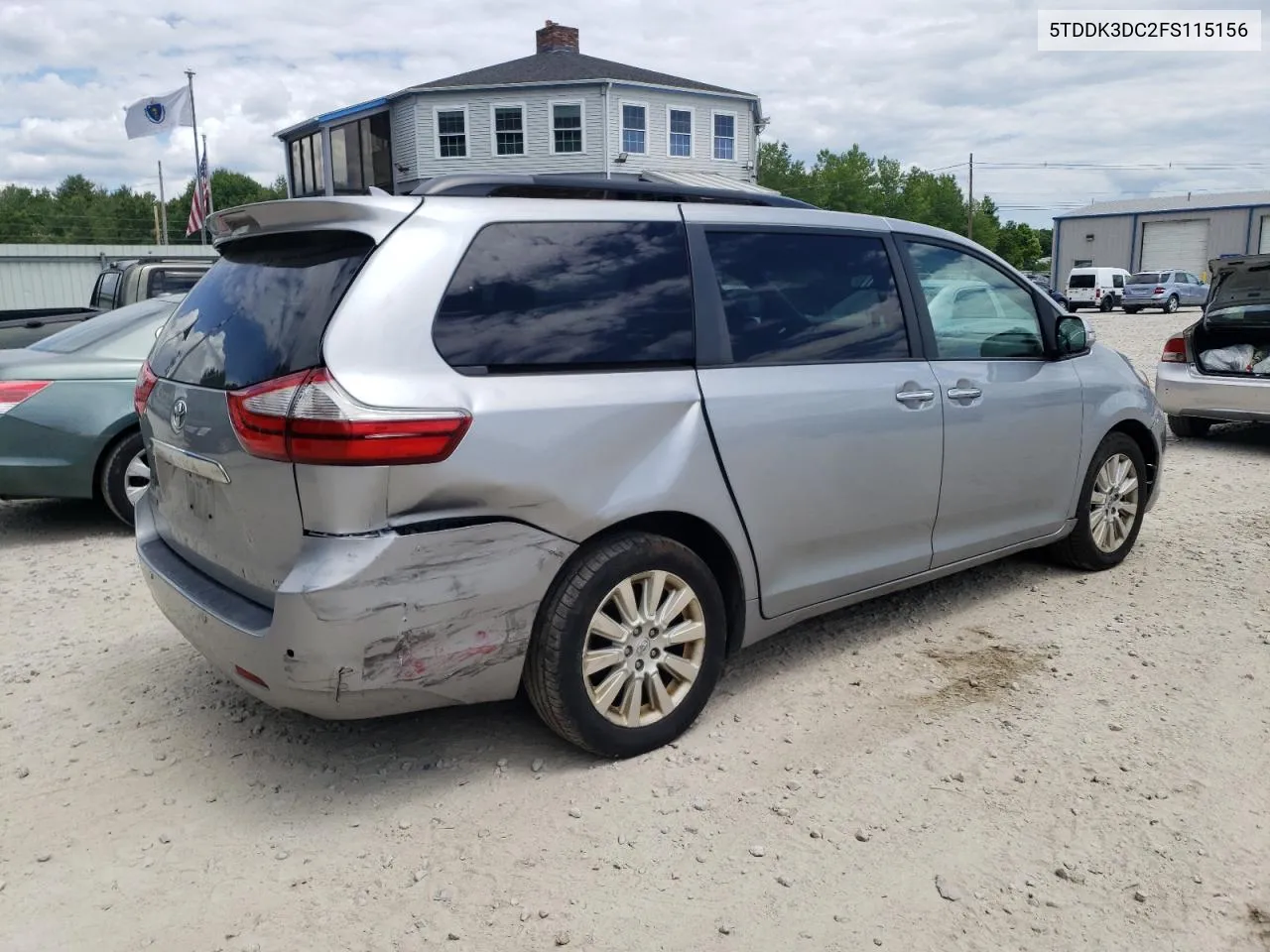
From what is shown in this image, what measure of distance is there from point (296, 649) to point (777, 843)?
147 cm

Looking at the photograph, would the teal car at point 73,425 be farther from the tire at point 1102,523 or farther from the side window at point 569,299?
the tire at point 1102,523

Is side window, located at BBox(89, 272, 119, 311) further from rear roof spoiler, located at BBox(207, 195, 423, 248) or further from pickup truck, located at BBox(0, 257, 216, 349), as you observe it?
Answer: rear roof spoiler, located at BBox(207, 195, 423, 248)

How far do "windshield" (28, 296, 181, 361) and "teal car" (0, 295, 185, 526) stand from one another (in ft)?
0.08

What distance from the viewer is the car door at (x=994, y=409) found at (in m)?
4.26

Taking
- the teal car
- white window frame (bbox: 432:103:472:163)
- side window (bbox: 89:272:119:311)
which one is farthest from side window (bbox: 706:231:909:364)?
white window frame (bbox: 432:103:472:163)

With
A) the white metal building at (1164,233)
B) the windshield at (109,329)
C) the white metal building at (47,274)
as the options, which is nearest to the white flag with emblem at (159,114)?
the white metal building at (47,274)

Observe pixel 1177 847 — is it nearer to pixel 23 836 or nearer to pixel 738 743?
pixel 738 743

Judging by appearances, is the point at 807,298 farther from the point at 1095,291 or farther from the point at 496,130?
the point at 1095,291

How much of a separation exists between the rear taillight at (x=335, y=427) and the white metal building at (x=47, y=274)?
94.4 ft

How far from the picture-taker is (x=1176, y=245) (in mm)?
57938

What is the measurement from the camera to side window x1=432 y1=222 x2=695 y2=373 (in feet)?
9.81

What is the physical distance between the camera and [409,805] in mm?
3191

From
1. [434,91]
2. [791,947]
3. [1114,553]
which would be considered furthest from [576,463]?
[434,91]

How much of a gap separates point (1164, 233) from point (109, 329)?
2476 inches
